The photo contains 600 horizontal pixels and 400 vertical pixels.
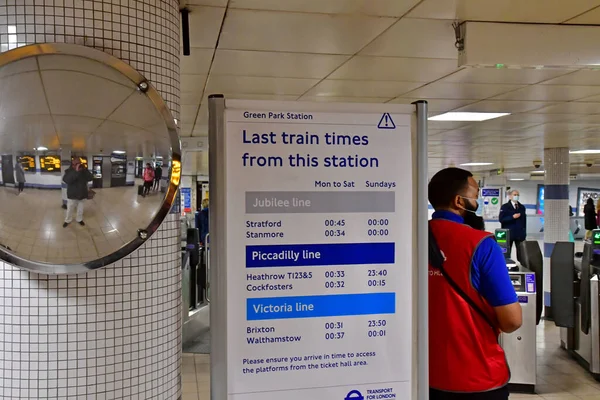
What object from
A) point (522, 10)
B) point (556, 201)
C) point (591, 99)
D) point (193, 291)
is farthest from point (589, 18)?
point (556, 201)

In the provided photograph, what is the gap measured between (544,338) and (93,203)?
232 inches

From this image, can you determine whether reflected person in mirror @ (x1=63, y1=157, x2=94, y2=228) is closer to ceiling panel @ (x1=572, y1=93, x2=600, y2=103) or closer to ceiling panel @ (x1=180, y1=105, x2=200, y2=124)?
ceiling panel @ (x1=180, y1=105, x2=200, y2=124)

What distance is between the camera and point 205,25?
265 centimetres

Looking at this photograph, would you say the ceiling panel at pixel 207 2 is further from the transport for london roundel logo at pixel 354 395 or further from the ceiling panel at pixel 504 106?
the ceiling panel at pixel 504 106

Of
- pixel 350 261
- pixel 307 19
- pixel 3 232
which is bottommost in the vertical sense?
pixel 350 261

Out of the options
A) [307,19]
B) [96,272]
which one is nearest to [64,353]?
[96,272]

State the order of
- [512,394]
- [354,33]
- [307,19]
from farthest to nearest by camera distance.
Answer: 1. [512,394]
2. [354,33]
3. [307,19]

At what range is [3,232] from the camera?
4.75ft

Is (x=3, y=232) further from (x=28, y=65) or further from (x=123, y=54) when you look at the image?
(x=123, y=54)

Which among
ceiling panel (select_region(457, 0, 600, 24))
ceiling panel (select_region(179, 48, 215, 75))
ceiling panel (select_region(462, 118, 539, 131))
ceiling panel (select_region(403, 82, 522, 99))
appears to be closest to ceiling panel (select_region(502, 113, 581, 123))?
ceiling panel (select_region(462, 118, 539, 131))

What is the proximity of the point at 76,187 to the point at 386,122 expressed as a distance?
0.95 meters

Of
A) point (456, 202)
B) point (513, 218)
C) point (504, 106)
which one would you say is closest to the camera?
point (456, 202)

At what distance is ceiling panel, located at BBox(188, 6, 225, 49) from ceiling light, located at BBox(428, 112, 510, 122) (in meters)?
3.25

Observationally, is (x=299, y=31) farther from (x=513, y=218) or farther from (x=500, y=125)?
(x=513, y=218)
